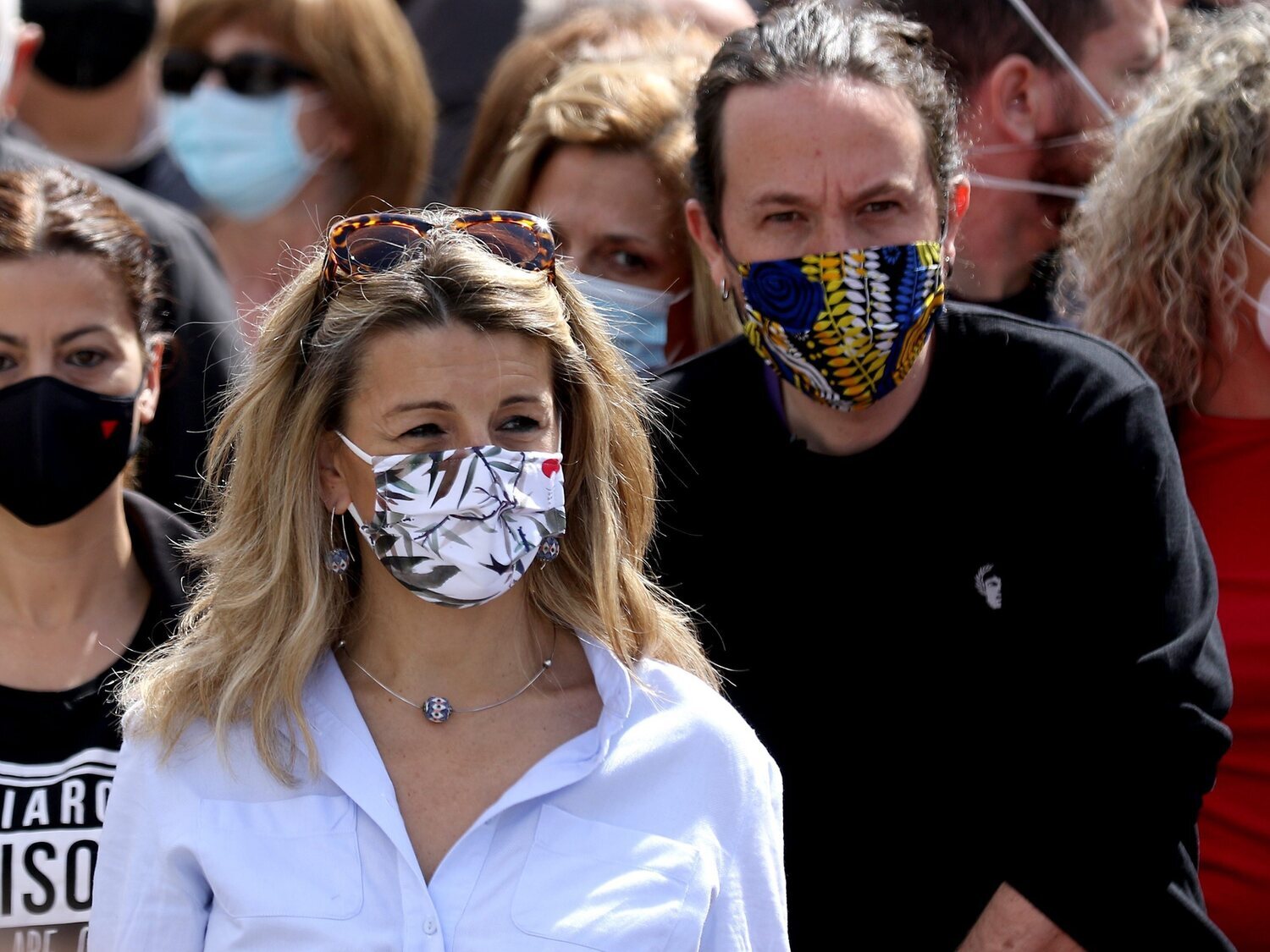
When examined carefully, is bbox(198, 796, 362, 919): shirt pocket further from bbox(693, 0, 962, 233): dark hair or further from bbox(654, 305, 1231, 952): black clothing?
bbox(693, 0, 962, 233): dark hair

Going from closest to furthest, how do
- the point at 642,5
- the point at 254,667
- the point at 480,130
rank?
the point at 254,667 → the point at 480,130 → the point at 642,5

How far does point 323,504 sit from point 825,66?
126 cm

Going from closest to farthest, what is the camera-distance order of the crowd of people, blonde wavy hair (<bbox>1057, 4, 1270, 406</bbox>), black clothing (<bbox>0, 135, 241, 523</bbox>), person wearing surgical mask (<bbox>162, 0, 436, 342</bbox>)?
1. the crowd of people
2. blonde wavy hair (<bbox>1057, 4, 1270, 406</bbox>)
3. black clothing (<bbox>0, 135, 241, 523</bbox>)
4. person wearing surgical mask (<bbox>162, 0, 436, 342</bbox>)


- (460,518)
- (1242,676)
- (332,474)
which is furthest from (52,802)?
(1242,676)

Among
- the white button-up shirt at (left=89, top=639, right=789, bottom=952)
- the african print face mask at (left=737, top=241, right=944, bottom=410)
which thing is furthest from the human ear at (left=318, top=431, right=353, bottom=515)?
the african print face mask at (left=737, top=241, right=944, bottom=410)

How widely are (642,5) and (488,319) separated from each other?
2.70 m

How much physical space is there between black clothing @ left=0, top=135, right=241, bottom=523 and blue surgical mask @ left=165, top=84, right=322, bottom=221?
42.3 inches

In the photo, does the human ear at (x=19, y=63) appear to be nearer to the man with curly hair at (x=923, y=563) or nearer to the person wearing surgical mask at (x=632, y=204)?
the person wearing surgical mask at (x=632, y=204)

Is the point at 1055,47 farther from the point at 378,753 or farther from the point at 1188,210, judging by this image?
the point at 378,753

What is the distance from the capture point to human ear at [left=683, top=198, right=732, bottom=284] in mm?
3271

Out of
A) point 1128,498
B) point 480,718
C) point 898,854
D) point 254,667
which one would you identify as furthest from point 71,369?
point 1128,498

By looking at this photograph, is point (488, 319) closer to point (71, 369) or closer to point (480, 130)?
point (71, 369)

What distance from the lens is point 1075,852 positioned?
2.81m

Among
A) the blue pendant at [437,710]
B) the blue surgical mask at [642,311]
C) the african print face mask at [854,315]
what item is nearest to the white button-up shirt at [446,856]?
the blue pendant at [437,710]
